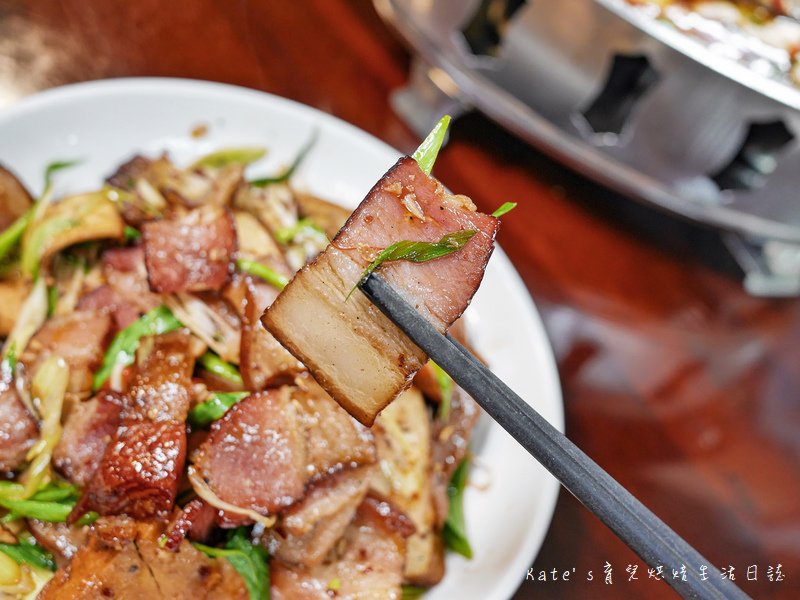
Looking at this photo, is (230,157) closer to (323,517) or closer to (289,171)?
(289,171)

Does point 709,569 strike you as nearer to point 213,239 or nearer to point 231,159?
A: point 213,239

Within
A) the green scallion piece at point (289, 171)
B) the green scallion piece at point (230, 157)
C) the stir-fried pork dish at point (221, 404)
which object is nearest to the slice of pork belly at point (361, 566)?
the stir-fried pork dish at point (221, 404)

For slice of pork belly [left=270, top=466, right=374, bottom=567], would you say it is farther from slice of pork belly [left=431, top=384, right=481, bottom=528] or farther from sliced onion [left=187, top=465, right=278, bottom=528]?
slice of pork belly [left=431, top=384, right=481, bottom=528]

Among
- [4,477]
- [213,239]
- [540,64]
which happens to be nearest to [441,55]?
[540,64]

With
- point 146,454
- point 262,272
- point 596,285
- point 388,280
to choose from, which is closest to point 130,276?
point 262,272

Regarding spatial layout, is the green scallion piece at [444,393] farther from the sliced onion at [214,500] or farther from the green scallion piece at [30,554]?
the green scallion piece at [30,554]

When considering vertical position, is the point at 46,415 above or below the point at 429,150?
below
